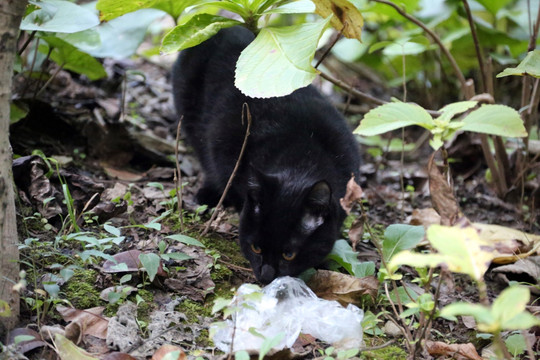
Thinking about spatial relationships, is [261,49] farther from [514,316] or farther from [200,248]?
[514,316]

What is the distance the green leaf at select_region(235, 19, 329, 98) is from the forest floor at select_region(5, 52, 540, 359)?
24.3 inches

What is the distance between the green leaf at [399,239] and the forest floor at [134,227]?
Answer: 0.20m

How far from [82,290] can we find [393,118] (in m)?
1.27

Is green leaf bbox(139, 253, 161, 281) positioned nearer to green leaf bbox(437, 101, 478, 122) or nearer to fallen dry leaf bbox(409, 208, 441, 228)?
green leaf bbox(437, 101, 478, 122)

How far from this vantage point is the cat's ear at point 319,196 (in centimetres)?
233

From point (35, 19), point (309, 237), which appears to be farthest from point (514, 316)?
point (35, 19)

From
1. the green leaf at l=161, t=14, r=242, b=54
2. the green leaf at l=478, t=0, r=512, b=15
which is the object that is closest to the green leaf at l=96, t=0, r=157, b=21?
the green leaf at l=161, t=14, r=242, b=54

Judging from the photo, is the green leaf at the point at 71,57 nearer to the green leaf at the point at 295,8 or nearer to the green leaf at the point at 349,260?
the green leaf at the point at 295,8

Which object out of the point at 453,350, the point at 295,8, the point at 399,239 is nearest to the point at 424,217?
the point at 399,239

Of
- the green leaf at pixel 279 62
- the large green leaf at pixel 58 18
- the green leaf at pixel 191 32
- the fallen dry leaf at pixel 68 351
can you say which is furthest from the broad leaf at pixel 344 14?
the fallen dry leaf at pixel 68 351

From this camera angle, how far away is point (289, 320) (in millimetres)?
2057

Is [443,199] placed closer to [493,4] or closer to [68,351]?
[68,351]

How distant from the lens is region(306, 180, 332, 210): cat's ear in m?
2.33

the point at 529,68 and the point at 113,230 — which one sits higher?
the point at 529,68
